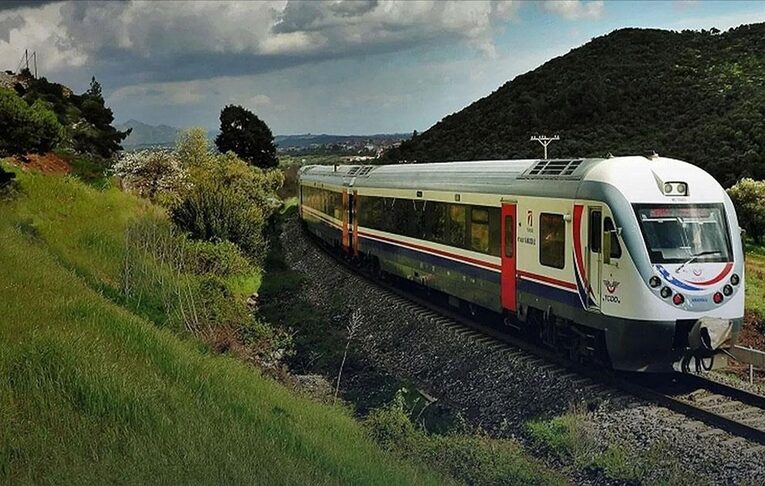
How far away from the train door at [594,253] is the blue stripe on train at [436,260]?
3396 mm

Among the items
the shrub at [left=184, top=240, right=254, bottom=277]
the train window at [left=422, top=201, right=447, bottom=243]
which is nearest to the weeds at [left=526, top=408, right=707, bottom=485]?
the train window at [left=422, top=201, right=447, bottom=243]

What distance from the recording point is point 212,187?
30.4 m

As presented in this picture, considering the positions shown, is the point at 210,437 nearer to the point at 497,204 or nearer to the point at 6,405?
the point at 6,405

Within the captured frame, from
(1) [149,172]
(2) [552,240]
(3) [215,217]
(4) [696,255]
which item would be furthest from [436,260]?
(1) [149,172]

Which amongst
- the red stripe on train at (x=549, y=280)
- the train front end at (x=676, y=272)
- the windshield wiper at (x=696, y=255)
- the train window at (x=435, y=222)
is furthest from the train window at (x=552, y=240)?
the train window at (x=435, y=222)

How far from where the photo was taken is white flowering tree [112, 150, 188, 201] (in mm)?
39875

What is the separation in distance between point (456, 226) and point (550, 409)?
20.7ft

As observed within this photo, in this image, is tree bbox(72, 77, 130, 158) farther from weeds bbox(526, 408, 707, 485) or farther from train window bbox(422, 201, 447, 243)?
weeds bbox(526, 408, 707, 485)

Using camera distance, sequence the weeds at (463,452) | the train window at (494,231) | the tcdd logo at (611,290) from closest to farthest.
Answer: the weeds at (463,452), the tcdd logo at (611,290), the train window at (494,231)

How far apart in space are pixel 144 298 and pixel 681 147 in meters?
28.8

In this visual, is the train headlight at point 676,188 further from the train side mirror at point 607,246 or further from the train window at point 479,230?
the train window at point 479,230

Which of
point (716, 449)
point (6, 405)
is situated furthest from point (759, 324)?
point (6, 405)

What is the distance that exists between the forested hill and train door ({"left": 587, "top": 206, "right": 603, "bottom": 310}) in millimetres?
24775

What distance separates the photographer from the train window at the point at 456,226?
59.0ft
